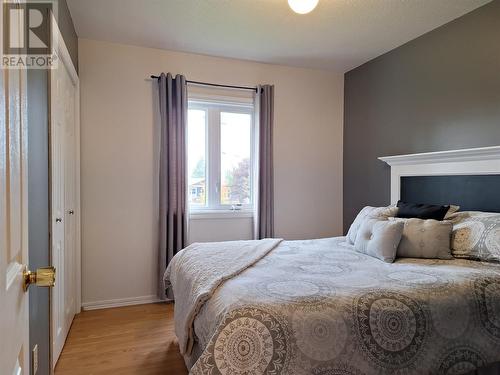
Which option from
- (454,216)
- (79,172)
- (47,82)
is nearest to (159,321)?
(79,172)

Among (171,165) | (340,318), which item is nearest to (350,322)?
(340,318)

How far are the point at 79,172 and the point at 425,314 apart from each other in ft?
9.41

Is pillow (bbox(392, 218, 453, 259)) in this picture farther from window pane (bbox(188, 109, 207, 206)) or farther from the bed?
window pane (bbox(188, 109, 207, 206))

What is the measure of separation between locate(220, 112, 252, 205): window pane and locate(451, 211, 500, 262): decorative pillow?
207cm

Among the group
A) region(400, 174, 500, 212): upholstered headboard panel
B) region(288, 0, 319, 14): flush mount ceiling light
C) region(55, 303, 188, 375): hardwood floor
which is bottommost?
region(55, 303, 188, 375): hardwood floor

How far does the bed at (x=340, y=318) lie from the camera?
4.05 ft

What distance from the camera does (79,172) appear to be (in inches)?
116

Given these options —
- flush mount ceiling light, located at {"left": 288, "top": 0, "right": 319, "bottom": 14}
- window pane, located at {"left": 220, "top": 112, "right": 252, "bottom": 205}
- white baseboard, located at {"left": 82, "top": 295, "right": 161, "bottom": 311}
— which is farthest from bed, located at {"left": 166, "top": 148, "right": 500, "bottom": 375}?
window pane, located at {"left": 220, "top": 112, "right": 252, "bottom": 205}

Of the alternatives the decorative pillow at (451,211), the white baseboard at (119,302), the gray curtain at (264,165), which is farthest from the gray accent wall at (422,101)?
the white baseboard at (119,302)

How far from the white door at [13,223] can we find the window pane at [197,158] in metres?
2.64

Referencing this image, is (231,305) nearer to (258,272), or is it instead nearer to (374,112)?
(258,272)

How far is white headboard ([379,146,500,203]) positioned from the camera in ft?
7.55

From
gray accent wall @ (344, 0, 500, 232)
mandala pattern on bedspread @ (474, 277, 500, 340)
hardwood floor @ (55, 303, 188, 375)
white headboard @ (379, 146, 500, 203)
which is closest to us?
mandala pattern on bedspread @ (474, 277, 500, 340)

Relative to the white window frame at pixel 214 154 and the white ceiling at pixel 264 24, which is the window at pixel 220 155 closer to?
the white window frame at pixel 214 154
